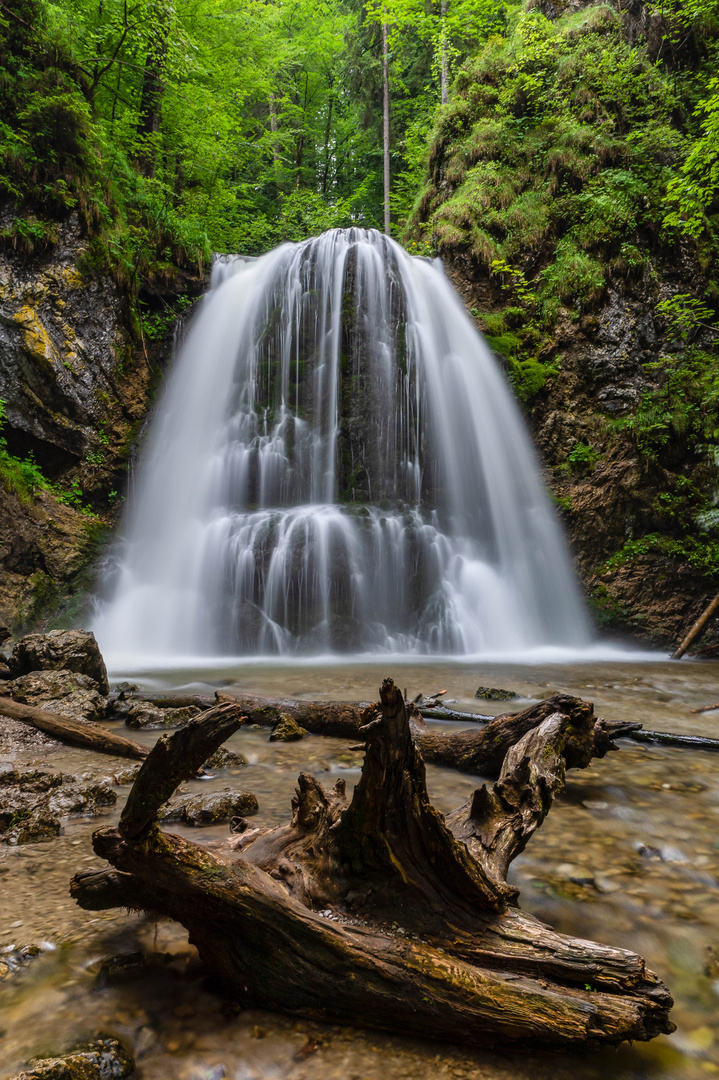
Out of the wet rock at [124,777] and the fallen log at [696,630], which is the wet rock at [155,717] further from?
the fallen log at [696,630]

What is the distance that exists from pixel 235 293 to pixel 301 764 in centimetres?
1344

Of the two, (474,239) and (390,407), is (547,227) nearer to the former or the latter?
(474,239)

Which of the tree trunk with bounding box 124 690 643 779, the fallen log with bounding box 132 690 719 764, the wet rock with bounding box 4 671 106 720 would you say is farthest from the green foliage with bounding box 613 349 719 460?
the wet rock with bounding box 4 671 106 720

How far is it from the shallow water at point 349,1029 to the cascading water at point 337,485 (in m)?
5.88

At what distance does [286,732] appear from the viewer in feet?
14.2

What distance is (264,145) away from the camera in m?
21.2

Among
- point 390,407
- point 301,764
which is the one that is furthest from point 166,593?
point 301,764

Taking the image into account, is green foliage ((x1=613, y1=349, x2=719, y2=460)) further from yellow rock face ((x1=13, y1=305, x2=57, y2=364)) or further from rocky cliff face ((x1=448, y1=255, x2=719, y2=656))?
yellow rock face ((x1=13, y1=305, x2=57, y2=364))

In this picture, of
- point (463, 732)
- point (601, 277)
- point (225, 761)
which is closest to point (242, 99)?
point (601, 277)

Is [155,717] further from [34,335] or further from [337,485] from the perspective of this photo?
[34,335]

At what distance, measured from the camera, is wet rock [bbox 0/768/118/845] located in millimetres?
2578

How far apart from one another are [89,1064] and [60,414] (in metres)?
11.5

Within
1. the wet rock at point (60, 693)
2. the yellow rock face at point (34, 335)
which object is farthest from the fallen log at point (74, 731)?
the yellow rock face at point (34, 335)

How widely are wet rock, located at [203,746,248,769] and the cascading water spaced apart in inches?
222
